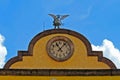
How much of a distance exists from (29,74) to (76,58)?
3624 mm

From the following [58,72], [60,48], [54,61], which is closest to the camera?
[58,72]

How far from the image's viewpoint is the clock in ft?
109

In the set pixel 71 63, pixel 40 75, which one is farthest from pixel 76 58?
pixel 40 75

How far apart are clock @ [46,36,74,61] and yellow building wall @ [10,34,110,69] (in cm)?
26

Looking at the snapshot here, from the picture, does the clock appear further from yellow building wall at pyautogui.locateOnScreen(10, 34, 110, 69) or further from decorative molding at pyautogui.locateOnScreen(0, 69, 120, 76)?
decorative molding at pyautogui.locateOnScreen(0, 69, 120, 76)

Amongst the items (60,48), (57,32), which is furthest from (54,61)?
(57,32)

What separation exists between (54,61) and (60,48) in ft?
3.54

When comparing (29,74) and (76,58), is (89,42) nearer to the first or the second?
(76,58)

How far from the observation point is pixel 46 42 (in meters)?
33.4

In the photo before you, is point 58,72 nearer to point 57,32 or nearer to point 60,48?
point 60,48

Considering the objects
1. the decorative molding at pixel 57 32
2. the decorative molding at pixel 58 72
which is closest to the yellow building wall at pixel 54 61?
the decorative molding at pixel 57 32

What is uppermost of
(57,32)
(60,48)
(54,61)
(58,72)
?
(57,32)

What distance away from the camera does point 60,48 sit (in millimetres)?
33625

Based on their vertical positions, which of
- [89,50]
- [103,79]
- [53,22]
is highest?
[53,22]
